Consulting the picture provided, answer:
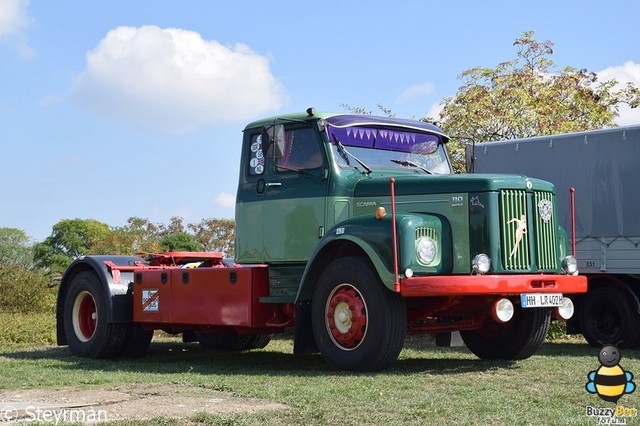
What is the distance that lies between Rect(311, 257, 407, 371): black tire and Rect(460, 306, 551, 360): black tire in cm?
192

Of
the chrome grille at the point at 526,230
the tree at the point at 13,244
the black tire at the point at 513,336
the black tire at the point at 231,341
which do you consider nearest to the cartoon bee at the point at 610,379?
the chrome grille at the point at 526,230

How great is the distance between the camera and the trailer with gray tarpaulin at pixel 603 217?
1328 cm

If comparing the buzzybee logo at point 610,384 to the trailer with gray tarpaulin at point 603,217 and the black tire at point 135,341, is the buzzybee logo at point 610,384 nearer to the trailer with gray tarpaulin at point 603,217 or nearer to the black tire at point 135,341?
the trailer with gray tarpaulin at point 603,217

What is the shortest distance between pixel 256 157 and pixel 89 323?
3.57 metres

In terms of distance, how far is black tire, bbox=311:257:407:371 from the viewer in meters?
9.42

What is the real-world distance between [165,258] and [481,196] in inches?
195

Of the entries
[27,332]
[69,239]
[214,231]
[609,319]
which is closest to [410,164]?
[609,319]

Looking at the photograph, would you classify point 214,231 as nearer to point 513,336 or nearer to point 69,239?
point 69,239

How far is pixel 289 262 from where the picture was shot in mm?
10672

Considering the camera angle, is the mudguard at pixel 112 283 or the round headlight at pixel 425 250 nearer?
the round headlight at pixel 425 250

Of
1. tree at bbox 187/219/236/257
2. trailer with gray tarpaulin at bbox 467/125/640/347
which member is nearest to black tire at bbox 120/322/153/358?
trailer with gray tarpaulin at bbox 467/125/640/347

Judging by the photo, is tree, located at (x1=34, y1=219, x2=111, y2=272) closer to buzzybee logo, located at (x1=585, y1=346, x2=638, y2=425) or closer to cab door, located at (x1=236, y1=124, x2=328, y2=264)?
cab door, located at (x1=236, y1=124, x2=328, y2=264)

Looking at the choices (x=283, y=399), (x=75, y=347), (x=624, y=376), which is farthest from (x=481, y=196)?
(x=75, y=347)

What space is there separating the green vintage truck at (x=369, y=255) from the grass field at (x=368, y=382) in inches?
17.3
